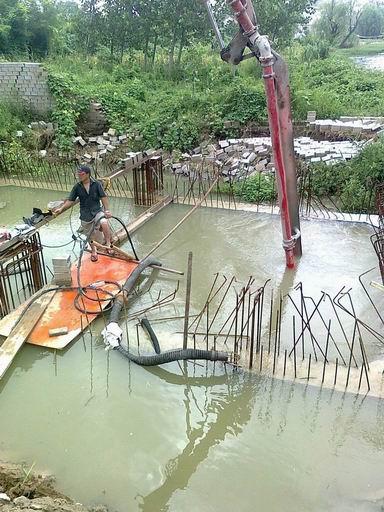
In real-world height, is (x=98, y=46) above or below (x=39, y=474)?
above

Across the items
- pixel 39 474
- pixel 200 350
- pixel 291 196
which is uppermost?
pixel 291 196

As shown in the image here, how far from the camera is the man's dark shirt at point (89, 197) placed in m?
6.42

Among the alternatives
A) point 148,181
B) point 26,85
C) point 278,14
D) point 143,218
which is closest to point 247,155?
point 148,181

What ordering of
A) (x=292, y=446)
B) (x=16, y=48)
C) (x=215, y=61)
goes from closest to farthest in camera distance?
(x=292, y=446)
(x=16, y=48)
(x=215, y=61)

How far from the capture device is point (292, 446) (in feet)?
13.2

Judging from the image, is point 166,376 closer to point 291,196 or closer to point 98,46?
point 291,196

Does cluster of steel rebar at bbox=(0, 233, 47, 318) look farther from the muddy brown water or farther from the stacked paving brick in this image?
the stacked paving brick

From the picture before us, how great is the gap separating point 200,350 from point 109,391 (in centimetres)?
96

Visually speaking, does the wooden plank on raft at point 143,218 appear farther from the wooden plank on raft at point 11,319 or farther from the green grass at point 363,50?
the green grass at point 363,50

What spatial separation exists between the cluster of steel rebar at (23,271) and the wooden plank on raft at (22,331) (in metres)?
0.34

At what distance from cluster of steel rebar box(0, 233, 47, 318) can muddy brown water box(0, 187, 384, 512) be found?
0.88 metres

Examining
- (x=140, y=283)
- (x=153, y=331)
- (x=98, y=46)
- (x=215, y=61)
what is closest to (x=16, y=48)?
(x=98, y=46)

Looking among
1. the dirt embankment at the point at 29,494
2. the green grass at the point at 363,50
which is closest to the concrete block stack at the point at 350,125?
the dirt embankment at the point at 29,494

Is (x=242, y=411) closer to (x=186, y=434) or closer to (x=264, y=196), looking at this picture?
(x=186, y=434)
